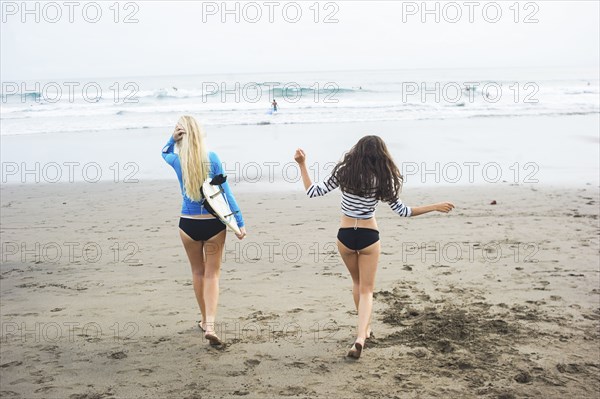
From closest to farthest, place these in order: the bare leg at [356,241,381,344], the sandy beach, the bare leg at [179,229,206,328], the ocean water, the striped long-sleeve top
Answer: the sandy beach → the striped long-sleeve top → the bare leg at [356,241,381,344] → the bare leg at [179,229,206,328] → the ocean water

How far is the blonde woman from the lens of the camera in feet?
16.0

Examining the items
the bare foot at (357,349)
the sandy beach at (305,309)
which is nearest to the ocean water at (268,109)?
the sandy beach at (305,309)

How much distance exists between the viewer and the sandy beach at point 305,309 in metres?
4.50

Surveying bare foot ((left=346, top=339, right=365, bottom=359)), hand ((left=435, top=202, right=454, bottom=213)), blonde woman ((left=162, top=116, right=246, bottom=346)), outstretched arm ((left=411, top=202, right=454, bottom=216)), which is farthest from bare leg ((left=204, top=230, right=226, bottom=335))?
hand ((left=435, top=202, right=454, bottom=213))

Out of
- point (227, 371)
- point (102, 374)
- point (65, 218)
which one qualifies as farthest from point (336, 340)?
point (65, 218)

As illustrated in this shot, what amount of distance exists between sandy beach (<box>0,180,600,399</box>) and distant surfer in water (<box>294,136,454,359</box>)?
2.02ft

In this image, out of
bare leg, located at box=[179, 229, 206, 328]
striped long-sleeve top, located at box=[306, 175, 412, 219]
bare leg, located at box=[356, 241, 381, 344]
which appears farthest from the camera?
bare leg, located at box=[179, 229, 206, 328]

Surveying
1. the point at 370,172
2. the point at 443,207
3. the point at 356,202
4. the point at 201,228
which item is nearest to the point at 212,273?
the point at 201,228

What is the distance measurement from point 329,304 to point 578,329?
8.27ft

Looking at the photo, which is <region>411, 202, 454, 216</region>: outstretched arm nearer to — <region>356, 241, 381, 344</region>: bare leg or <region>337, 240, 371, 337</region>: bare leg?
<region>356, 241, 381, 344</region>: bare leg

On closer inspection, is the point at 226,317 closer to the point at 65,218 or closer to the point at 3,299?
the point at 3,299

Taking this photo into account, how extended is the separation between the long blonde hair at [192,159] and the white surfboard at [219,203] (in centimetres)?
7

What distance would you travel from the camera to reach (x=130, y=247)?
28.0 feet

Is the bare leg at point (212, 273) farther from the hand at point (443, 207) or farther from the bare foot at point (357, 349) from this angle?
the hand at point (443, 207)
